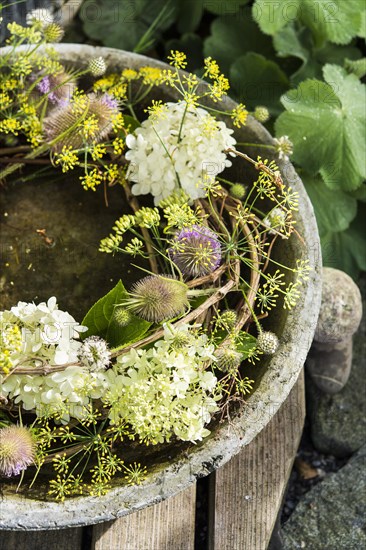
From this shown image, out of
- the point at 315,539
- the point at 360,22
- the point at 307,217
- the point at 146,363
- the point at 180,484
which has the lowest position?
the point at 315,539

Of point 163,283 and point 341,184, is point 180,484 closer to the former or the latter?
point 163,283

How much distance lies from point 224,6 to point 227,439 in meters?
1.07

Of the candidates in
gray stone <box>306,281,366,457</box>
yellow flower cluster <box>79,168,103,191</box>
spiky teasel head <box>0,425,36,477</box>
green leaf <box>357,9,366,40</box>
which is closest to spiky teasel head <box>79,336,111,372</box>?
spiky teasel head <box>0,425,36,477</box>

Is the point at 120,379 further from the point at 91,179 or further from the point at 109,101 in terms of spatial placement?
the point at 109,101

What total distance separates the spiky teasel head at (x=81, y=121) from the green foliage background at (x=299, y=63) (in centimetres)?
31

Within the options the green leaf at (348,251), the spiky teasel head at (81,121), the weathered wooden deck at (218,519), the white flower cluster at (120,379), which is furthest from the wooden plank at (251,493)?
the spiky teasel head at (81,121)

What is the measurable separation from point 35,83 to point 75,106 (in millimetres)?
82

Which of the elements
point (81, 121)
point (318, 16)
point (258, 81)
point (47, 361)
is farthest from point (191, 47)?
point (47, 361)

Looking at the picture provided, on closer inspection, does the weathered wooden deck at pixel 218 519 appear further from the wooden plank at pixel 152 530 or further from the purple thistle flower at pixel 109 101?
the purple thistle flower at pixel 109 101

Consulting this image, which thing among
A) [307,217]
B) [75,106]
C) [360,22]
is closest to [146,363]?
[307,217]

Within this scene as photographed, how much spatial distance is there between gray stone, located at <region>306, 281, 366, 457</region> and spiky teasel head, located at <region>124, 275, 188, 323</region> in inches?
25.8

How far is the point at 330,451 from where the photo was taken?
69.3 inches

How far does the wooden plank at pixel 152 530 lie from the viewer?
1.47m

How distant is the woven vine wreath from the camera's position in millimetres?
1176
